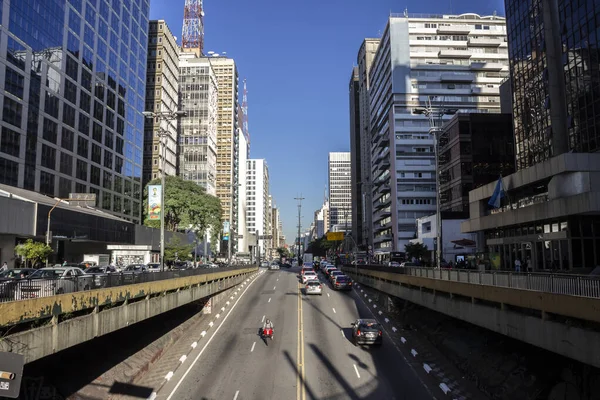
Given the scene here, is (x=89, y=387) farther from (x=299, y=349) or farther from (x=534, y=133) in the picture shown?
(x=534, y=133)

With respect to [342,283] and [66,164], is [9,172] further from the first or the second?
[342,283]

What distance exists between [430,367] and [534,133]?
35.0 metres

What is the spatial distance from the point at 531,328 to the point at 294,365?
13.1 meters

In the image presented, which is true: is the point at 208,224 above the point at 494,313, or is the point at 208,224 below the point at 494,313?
above

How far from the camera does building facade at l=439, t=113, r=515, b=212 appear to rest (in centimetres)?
7644

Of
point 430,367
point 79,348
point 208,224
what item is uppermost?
point 208,224

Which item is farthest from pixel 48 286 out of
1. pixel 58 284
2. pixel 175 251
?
pixel 175 251

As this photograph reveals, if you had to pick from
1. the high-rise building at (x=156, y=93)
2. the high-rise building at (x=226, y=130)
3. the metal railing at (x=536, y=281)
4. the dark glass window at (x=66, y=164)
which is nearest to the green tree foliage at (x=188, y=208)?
the dark glass window at (x=66, y=164)

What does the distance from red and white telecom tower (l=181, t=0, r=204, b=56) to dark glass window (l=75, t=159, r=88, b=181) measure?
319 feet

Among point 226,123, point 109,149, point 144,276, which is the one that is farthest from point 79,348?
point 226,123

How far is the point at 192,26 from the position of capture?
16575cm

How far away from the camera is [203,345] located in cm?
3052

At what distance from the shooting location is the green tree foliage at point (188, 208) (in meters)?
80.8

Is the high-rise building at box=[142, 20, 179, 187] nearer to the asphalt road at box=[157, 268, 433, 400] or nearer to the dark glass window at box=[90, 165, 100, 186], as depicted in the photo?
the dark glass window at box=[90, 165, 100, 186]
